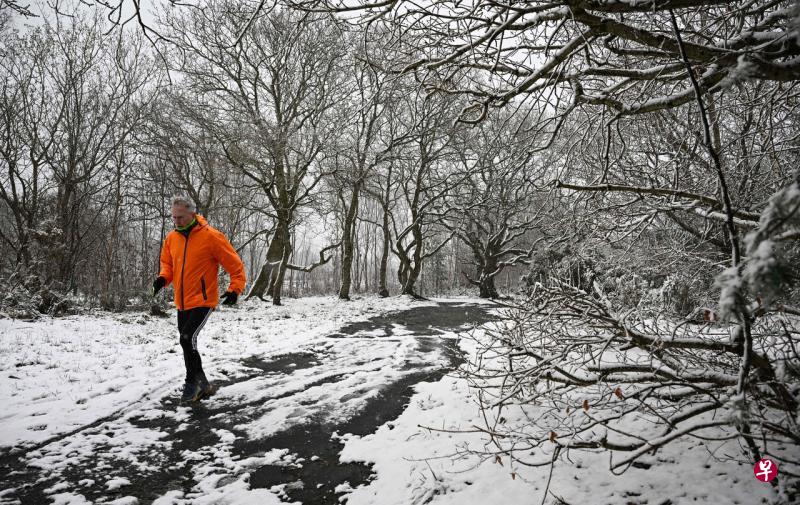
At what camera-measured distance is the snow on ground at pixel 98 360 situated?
3.74 meters

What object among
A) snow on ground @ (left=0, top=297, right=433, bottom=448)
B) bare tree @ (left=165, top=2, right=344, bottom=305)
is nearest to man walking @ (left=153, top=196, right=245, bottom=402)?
snow on ground @ (left=0, top=297, right=433, bottom=448)

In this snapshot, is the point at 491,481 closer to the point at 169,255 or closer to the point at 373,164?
the point at 169,255

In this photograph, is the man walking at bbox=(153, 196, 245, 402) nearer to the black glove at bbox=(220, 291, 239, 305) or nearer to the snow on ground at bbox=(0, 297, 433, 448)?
the black glove at bbox=(220, 291, 239, 305)

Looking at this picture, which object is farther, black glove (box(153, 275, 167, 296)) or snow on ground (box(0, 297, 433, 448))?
black glove (box(153, 275, 167, 296))

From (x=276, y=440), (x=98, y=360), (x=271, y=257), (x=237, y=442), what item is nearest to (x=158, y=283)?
(x=237, y=442)

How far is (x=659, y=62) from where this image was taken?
3.04m

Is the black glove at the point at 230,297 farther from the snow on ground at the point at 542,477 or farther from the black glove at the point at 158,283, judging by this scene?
the snow on ground at the point at 542,477

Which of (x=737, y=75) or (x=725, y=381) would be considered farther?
(x=725, y=381)

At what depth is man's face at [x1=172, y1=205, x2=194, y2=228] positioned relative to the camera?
170 inches

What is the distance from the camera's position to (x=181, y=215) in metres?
4.32

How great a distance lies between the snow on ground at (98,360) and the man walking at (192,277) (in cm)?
58

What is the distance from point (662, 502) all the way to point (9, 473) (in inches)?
170

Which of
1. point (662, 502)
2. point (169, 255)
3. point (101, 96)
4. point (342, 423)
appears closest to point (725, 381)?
point (662, 502)

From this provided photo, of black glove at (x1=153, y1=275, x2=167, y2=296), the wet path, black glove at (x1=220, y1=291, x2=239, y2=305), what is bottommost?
the wet path
